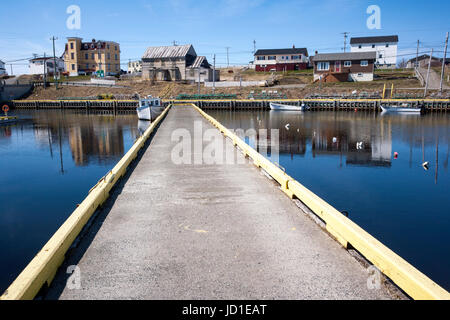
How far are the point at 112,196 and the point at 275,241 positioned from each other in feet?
14.6

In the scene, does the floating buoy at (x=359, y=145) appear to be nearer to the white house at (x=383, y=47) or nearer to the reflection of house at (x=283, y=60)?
the reflection of house at (x=283, y=60)

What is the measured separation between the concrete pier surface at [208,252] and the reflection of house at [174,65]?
254 ft

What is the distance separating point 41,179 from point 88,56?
311ft

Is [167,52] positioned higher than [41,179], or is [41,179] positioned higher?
[167,52]

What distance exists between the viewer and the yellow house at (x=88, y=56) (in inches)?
3898

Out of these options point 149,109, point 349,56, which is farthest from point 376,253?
point 349,56

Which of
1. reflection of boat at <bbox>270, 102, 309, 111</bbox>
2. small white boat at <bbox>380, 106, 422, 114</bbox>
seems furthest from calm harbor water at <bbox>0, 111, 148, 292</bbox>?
small white boat at <bbox>380, 106, 422, 114</bbox>

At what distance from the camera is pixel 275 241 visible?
19.3ft

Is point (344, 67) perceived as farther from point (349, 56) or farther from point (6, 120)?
point (6, 120)

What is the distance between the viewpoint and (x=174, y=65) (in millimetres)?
83688

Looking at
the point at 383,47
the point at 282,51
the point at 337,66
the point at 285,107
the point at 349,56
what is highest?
the point at 383,47

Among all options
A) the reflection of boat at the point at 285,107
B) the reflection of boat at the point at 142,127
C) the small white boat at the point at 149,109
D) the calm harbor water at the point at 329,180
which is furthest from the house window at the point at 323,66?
the reflection of boat at the point at 142,127

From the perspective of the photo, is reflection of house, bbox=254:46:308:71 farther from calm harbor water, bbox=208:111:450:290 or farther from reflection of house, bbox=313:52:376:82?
calm harbor water, bbox=208:111:450:290

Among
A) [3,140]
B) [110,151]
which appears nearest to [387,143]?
[110,151]
